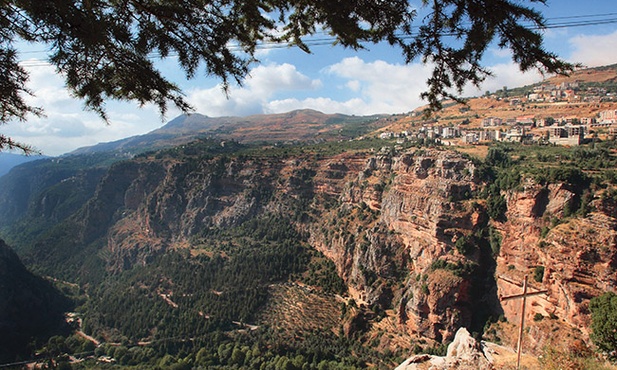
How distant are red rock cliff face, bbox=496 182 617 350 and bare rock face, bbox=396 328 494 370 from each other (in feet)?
65.8

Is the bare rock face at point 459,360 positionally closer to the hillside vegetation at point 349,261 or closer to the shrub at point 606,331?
the hillside vegetation at point 349,261

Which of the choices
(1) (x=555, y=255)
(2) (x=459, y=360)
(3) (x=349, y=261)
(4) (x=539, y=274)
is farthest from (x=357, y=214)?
(2) (x=459, y=360)

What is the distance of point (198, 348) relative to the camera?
39.3 metres

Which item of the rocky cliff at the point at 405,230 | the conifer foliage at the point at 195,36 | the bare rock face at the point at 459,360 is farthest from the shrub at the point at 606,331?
the conifer foliage at the point at 195,36

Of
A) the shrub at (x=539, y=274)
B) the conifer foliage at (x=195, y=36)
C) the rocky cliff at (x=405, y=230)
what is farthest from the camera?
the shrub at (x=539, y=274)

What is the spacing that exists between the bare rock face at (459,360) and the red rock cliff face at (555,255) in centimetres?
2006

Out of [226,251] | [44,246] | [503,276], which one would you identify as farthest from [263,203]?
[44,246]

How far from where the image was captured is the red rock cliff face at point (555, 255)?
23.3m

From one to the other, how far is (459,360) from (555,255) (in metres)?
22.5

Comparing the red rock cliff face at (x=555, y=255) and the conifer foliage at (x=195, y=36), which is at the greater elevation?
the conifer foliage at (x=195, y=36)

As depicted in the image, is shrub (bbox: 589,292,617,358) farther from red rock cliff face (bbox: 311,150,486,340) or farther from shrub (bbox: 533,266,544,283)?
red rock cliff face (bbox: 311,150,486,340)

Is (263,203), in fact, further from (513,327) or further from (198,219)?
(513,327)

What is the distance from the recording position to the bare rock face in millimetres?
8305

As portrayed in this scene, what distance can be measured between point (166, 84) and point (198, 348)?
42.2 m
